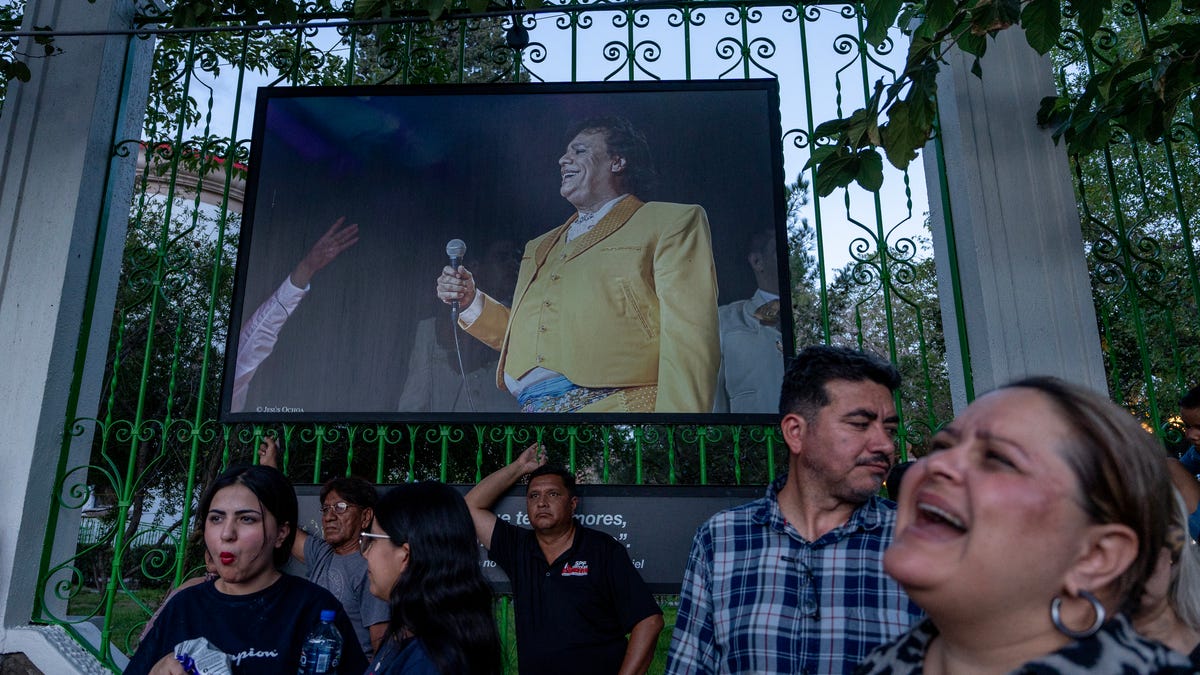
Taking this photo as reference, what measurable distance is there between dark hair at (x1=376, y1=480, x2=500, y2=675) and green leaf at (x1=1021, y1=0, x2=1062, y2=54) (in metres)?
2.72

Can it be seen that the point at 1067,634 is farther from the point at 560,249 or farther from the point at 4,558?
the point at 4,558

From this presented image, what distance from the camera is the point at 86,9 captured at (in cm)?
485

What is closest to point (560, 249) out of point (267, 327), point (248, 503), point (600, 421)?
point (600, 421)

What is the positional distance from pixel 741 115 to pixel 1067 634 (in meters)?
3.88

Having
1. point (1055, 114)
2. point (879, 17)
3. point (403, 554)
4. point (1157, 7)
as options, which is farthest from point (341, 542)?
point (1157, 7)

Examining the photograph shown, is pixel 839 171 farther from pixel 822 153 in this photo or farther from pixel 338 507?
pixel 338 507

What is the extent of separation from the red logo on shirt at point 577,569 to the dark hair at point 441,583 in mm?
1415

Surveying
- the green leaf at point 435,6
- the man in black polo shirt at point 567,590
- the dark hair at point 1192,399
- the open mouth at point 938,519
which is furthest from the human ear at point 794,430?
the green leaf at point 435,6

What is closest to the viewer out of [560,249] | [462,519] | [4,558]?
[462,519]

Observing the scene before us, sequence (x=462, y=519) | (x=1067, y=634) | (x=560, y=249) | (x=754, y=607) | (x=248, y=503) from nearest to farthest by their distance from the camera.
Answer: (x=1067, y=634)
(x=754, y=607)
(x=462, y=519)
(x=248, y=503)
(x=560, y=249)

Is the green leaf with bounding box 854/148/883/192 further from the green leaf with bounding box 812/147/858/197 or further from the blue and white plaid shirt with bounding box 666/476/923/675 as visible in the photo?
the blue and white plaid shirt with bounding box 666/476/923/675

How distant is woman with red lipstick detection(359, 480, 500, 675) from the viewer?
6.99 feet

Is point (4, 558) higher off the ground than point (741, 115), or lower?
lower

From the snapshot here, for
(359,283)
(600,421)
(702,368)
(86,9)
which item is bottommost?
(600,421)
